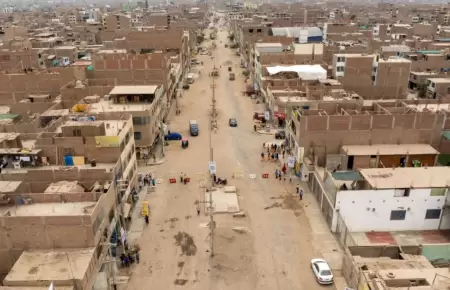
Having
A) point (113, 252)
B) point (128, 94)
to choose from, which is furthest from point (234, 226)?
point (128, 94)

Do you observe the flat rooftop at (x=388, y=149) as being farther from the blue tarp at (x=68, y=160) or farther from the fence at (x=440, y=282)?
the blue tarp at (x=68, y=160)

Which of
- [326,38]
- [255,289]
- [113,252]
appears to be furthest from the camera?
Result: [326,38]

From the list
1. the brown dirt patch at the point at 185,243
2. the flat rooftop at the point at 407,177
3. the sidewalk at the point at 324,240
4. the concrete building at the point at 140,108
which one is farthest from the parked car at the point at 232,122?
the brown dirt patch at the point at 185,243

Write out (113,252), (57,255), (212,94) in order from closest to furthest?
1. (57,255)
2. (113,252)
3. (212,94)

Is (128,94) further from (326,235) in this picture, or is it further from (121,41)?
Result: (121,41)

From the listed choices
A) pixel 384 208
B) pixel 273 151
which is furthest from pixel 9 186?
pixel 273 151

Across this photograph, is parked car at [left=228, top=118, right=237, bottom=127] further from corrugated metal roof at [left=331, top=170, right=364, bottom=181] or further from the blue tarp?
the blue tarp

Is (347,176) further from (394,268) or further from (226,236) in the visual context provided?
(226,236)
